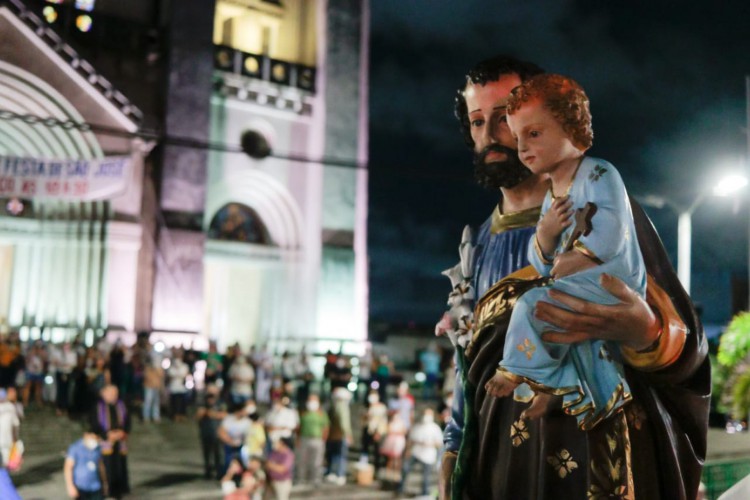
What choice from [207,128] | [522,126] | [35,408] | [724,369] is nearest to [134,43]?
[207,128]

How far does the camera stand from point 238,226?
28.7 m

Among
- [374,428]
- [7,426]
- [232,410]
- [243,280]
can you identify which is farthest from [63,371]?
[243,280]

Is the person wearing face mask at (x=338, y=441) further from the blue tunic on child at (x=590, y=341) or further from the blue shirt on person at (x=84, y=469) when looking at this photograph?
the blue tunic on child at (x=590, y=341)

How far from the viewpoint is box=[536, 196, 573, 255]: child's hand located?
2.09 m

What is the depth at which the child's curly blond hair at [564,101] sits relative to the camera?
7.04 ft

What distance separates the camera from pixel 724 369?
7.73m

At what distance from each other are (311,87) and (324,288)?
693cm

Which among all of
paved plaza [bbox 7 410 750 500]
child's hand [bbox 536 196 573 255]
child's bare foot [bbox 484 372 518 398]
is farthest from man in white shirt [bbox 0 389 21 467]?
child's hand [bbox 536 196 573 255]

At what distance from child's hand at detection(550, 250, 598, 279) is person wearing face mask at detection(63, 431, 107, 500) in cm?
1136

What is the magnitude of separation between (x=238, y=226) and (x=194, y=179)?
2.72 meters

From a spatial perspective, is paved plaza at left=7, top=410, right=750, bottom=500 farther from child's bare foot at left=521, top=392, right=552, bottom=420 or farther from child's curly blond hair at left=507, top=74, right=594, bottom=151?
child's curly blond hair at left=507, top=74, right=594, bottom=151

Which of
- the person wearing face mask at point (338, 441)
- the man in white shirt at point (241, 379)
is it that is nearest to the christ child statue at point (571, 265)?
the person wearing face mask at point (338, 441)

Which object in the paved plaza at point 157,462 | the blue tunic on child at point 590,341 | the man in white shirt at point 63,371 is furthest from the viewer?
the man in white shirt at point 63,371

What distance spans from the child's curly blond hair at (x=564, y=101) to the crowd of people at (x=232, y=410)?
36.4ft
